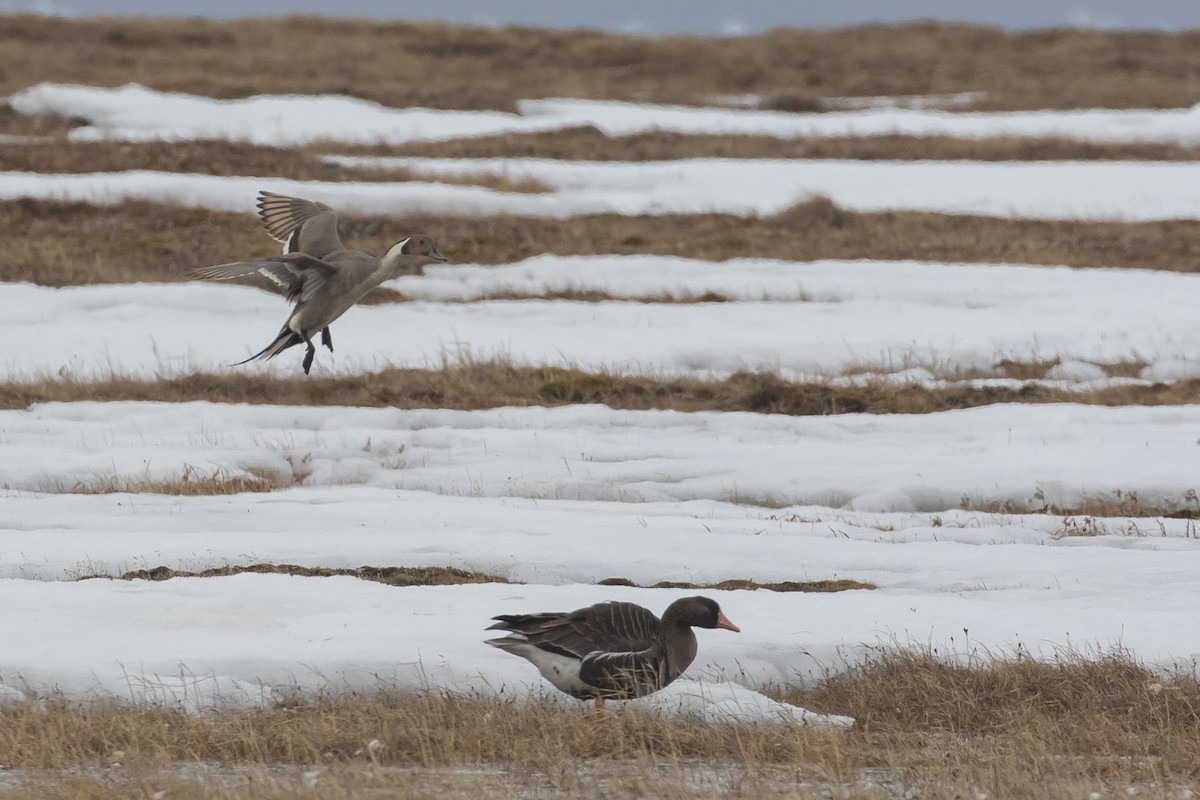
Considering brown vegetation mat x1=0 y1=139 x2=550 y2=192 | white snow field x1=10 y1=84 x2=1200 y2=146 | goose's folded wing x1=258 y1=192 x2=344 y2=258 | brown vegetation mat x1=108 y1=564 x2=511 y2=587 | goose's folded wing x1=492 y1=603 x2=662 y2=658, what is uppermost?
white snow field x1=10 y1=84 x2=1200 y2=146

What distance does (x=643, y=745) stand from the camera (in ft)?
21.4

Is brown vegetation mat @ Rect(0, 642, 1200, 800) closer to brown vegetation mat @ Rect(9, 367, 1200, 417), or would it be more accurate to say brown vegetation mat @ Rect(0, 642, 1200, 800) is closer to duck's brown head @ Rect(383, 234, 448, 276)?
duck's brown head @ Rect(383, 234, 448, 276)

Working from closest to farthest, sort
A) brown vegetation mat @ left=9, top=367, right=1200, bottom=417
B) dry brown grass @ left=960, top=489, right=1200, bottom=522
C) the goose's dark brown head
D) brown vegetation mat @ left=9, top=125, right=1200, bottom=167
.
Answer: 1. the goose's dark brown head
2. dry brown grass @ left=960, top=489, right=1200, bottom=522
3. brown vegetation mat @ left=9, top=367, right=1200, bottom=417
4. brown vegetation mat @ left=9, top=125, right=1200, bottom=167

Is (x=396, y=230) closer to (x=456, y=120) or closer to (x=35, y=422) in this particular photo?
(x=35, y=422)

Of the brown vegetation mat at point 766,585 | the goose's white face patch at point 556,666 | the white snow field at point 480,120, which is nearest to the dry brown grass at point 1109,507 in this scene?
the brown vegetation mat at point 766,585

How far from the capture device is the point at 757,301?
69.6ft

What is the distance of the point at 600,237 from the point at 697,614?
18.6 meters

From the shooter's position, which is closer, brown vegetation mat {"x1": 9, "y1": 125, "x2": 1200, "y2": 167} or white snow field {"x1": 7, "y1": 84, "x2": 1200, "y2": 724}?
white snow field {"x1": 7, "y1": 84, "x2": 1200, "y2": 724}

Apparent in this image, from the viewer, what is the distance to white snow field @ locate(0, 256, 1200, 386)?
58.5ft

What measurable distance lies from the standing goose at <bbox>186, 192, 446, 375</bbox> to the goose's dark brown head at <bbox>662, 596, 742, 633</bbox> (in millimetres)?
4226

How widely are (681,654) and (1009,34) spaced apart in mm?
54381

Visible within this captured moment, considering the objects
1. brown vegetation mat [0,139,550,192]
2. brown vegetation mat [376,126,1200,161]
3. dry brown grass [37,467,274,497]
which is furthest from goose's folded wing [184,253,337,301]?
brown vegetation mat [376,126,1200,161]

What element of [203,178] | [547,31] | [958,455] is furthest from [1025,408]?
[547,31]

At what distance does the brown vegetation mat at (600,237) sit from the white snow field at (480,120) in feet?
26.0
